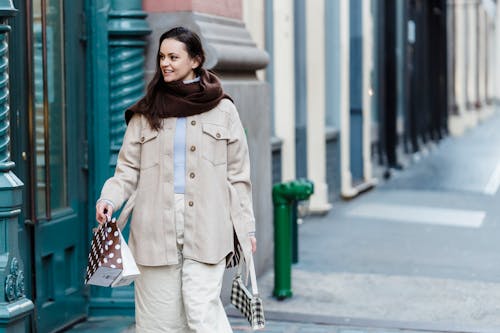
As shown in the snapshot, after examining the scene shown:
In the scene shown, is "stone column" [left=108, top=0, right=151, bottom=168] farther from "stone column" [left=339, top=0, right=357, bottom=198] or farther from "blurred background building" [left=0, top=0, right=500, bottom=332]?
"stone column" [left=339, top=0, right=357, bottom=198]

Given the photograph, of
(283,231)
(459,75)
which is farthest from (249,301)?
(459,75)

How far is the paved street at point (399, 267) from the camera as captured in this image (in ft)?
22.9

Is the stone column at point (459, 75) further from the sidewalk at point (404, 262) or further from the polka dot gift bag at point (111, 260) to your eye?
the polka dot gift bag at point (111, 260)

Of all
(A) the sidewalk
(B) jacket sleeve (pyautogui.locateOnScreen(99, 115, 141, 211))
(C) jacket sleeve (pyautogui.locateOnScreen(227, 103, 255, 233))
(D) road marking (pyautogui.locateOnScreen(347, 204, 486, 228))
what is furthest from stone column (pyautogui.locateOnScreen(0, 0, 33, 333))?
(D) road marking (pyautogui.locateOnScreen(347, 204, 486, 228))

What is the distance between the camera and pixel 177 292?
485 centimetres

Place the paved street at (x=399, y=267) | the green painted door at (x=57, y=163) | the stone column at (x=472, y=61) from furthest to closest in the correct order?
the stone column at (x=472, y=61), the paved street at (x=399, y=267), the green painted door at (x=57, y=163)

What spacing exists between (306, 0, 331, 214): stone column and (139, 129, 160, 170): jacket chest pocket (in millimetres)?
7772

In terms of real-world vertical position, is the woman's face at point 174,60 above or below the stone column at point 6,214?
above

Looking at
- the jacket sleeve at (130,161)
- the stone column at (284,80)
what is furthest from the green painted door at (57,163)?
the stone column at (284,80)

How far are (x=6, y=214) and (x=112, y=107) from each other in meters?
2.23

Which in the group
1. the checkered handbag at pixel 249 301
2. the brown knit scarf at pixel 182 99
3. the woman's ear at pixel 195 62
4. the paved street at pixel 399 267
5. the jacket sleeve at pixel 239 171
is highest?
the woman's ear at pixel 195 62

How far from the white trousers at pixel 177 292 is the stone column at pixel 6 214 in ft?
1.88

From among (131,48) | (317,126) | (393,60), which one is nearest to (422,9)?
(393,60)

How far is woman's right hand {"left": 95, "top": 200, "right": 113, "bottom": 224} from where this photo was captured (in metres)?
4.62
